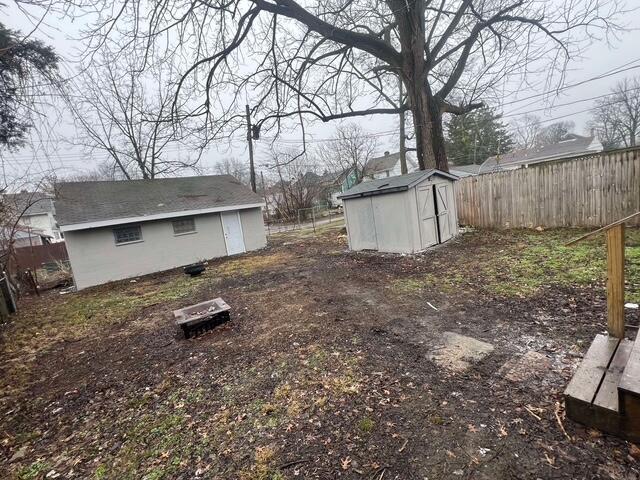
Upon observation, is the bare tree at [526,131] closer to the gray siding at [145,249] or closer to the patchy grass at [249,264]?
the patchy grass at [249,264]

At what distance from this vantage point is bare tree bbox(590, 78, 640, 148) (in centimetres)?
3022

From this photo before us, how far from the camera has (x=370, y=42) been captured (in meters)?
8.56

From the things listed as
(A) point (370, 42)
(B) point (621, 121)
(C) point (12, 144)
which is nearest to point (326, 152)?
(A) point (370, 42)

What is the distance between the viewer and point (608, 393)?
2021mm

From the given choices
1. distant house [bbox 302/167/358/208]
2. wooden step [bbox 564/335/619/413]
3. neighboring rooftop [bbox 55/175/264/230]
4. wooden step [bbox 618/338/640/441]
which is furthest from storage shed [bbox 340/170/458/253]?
distant house [bbox 302/167/358/208]

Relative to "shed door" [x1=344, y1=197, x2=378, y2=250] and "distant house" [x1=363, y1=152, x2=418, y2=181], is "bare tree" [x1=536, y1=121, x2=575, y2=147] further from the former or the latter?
"shed door" [x1=344, y1=197, x2=378, y2=250]

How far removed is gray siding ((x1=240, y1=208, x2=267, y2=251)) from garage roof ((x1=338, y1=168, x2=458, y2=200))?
18.4 ft

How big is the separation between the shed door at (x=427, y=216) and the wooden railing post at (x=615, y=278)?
5.78m

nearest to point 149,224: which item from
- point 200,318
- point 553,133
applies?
point 200,318

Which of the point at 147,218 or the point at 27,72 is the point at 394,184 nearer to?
the point at 27,72

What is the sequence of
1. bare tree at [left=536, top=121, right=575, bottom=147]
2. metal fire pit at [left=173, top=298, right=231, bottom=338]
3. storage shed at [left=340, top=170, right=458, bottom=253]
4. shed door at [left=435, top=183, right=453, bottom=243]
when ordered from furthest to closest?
1. bare tree at [left=536, top=121, right=575, bottom=147]
2. shed door at [left=435, top=183, right=453, bottom=243]
3. storage shed at [left=340, top=170, right=458, bottom=253]
4. metal fire pit at [left=173, top=298, right=231, bottom=338]

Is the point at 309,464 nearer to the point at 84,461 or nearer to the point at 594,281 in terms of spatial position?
the point at 84,461

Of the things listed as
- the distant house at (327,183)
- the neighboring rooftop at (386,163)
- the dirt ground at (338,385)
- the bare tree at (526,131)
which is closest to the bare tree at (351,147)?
the distant house at (327,183)

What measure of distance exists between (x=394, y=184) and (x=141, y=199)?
1015cm
